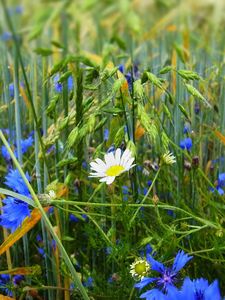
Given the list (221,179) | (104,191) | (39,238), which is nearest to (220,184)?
(221,179)

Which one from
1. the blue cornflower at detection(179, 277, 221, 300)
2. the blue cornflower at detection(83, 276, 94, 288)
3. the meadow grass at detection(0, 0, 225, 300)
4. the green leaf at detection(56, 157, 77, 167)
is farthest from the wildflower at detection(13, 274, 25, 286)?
the blue cornflower at detection(179, 277, 221, 300)

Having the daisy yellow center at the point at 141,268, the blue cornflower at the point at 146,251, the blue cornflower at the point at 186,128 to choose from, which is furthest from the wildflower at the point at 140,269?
the blue cornflower at the point at 186,128

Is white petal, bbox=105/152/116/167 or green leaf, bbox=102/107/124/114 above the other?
green leaf, bbox=102/107/124/114

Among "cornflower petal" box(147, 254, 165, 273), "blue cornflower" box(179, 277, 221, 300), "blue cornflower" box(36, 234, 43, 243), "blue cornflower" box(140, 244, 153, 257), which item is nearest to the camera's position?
"blue cornflower" box(179, 277, 221, 300)

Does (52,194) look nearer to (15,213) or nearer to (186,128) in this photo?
(15,213)

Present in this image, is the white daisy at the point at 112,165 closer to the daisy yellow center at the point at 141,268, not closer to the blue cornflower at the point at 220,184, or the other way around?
the daisy yellow center at the point at 141,268

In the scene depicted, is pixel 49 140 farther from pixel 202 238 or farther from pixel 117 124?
pixel 202 238

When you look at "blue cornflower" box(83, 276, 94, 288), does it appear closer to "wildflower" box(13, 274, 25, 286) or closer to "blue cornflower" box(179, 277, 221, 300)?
A: "wildflower" box(13, 274, 25, 286)

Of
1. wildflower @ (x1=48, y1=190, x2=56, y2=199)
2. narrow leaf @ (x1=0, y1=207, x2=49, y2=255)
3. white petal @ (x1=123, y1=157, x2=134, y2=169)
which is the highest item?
white petal @ (x1=123, y1=157, x2=134, y2=169)
